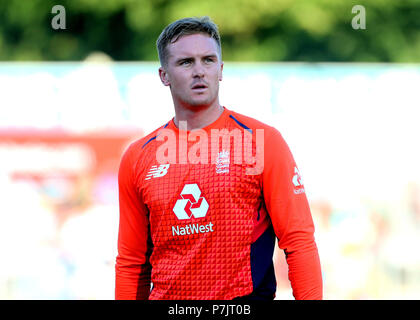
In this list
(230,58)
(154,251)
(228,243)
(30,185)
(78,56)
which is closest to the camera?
(228,243)

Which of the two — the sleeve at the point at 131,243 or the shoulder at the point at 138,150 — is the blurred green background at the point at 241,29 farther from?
the sleeve at the point at 131,243

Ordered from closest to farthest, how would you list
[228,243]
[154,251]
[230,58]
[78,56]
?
[228,243] < [154,251] < [230,58] < [78,56]

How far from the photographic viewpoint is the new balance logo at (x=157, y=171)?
3.76m

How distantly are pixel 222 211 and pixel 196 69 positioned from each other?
731mm

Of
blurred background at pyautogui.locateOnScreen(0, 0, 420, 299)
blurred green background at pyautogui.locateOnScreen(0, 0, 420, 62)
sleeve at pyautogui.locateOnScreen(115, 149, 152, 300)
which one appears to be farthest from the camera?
blurred green background at pyautogui.locateOnScreen(0, 0, 420, 62)

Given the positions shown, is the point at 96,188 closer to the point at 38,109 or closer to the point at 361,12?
the point at 38,109

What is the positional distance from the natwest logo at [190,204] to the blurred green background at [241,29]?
9902mm

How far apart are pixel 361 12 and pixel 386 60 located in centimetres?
105

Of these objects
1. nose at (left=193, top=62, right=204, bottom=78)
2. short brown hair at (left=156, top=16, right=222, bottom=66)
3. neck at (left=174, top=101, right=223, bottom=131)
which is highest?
short brown hair at (left=156, top=16, right=222, bottom=66)

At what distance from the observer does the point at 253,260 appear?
3.55 metres

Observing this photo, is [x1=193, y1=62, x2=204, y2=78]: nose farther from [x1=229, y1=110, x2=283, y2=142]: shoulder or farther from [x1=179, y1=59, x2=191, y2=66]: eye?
[x1=229, y1=110, x2=283, y2=142]: shoulder

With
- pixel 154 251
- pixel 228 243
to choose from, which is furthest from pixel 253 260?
pixel 154 251

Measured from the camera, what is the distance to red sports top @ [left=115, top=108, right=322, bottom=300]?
353 centimetres

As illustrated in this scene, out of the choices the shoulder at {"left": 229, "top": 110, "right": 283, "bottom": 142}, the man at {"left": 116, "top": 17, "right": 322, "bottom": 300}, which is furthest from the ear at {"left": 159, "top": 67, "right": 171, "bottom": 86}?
the shoulder at {"left": 229, "top": 110, "right": 283, "bottom": 142}
